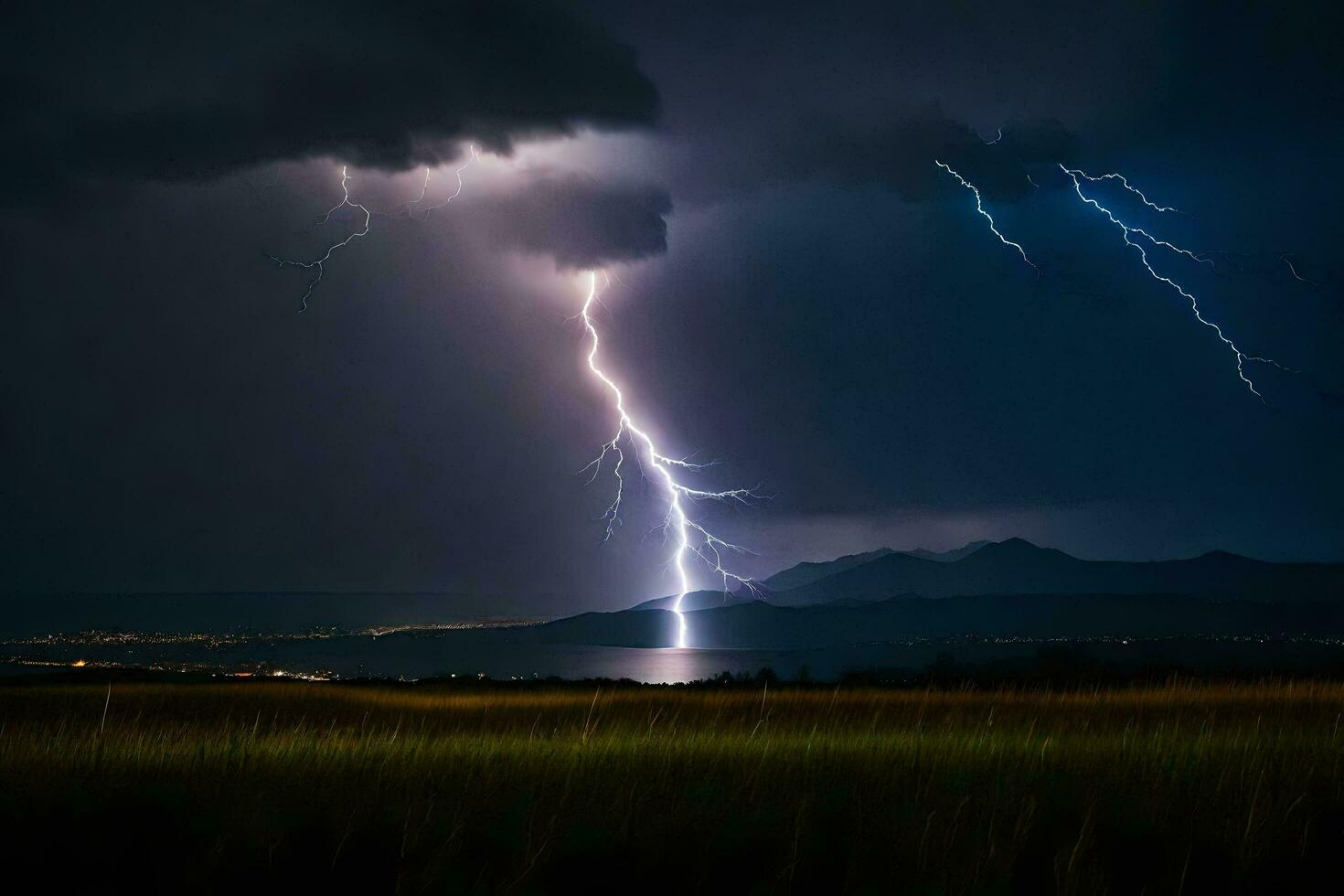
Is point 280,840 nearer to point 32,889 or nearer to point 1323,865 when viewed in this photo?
point 32,889

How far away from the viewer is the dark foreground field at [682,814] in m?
4.50

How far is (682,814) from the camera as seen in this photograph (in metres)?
5.39

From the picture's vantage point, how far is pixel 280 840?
4586mm

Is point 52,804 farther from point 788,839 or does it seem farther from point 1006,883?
point 1006,883

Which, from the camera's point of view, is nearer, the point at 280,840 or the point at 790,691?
the point at 280,840

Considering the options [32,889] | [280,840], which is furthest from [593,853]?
[32,889]

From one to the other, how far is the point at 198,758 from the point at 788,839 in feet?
13.5

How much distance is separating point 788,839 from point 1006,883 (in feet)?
3.11

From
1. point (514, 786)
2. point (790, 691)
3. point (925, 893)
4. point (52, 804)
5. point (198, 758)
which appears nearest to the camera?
point (925, 893)

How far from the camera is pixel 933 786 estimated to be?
250 inches

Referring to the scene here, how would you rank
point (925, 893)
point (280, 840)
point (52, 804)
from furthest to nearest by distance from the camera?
point (52, 804) → point (280, 840) → point (925, 893)

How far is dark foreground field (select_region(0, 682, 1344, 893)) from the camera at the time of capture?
4.50m

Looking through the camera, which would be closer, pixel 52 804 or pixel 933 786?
pixel 52 804

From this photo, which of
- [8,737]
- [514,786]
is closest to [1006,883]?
[514,786]
